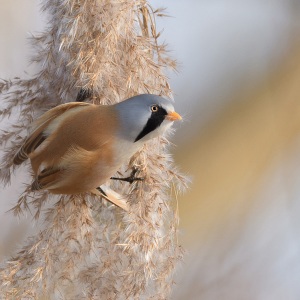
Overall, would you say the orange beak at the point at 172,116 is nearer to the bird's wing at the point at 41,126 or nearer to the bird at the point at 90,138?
the bird at the point at 90,138

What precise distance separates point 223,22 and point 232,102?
18 cm

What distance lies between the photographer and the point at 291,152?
1.30 meters

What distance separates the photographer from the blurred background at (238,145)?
1.24 metres

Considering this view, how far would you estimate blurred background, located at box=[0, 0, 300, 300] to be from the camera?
124cm

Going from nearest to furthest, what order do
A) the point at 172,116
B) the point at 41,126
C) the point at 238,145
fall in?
the point at 172,116
the point at 41,126
the point at 238,145

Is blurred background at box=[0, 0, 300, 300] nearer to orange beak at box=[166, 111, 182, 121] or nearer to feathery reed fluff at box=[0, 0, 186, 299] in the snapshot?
feathery reed fluff at box=[0, 0, 186, 299]

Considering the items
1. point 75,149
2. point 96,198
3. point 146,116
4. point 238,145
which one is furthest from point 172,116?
point 238,145

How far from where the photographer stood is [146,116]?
0.62 m

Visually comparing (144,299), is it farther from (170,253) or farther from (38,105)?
(38,105)

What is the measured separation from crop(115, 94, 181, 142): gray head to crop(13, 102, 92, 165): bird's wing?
0.30ft

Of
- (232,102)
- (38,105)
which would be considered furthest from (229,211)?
(38,105)

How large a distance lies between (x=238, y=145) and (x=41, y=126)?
0.66 meters

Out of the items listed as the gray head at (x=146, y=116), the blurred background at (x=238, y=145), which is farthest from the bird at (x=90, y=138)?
the blurred background at (x=238, y=145)

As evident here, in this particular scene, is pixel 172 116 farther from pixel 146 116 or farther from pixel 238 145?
pixel 238 145
